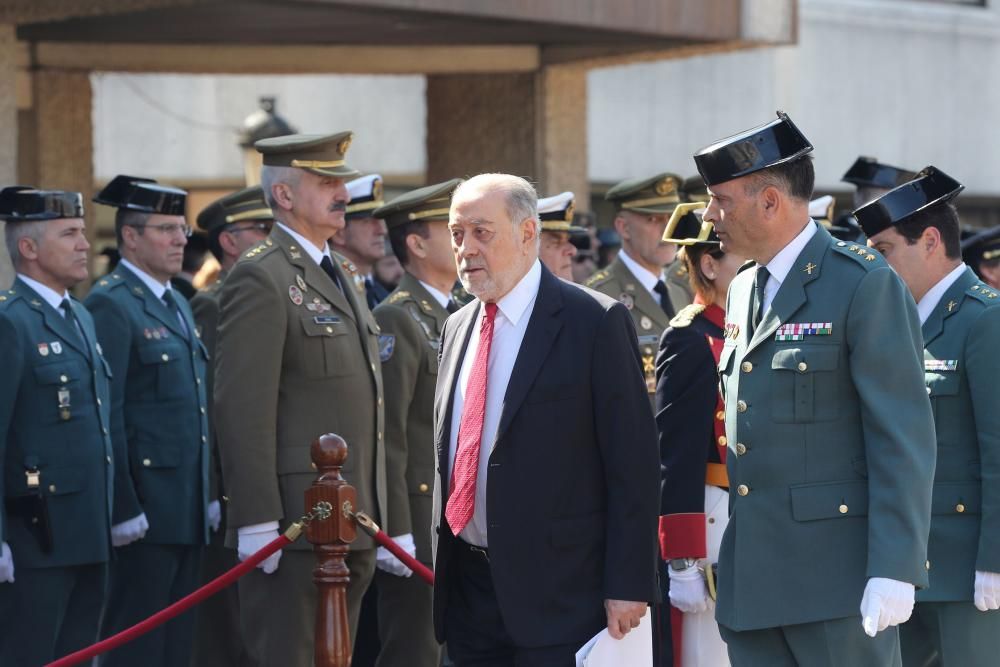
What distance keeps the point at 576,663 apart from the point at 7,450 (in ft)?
9.99

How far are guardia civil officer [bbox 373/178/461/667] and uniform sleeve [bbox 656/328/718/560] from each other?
1.29m

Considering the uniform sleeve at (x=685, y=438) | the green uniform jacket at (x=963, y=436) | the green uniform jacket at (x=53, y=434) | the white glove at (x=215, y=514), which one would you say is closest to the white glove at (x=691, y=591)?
the uniform sleeve at (x=685, y=438)

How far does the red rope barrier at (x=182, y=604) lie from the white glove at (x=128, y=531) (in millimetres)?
1506

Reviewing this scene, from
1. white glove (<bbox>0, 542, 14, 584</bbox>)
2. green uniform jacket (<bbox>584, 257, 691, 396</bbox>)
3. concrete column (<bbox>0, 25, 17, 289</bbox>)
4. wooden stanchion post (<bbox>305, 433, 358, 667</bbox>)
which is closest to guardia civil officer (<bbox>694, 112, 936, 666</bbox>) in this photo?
wooden stanchion post (<bbox>305, 433, 358, 667</bbox>)

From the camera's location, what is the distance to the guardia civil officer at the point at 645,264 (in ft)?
27.6

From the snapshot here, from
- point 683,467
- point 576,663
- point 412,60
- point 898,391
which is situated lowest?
point 576,663

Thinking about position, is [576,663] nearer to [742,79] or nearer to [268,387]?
[268,387]

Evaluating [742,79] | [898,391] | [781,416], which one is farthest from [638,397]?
[742,79]

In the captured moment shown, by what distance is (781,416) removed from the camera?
436 centimetres

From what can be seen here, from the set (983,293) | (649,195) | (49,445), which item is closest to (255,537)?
(49,445)

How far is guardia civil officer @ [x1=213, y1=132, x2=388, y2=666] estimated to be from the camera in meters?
5.72

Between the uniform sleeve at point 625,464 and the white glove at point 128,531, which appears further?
the white glove at point 128,531

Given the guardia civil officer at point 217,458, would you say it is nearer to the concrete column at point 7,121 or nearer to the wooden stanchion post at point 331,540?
the concrete column at point 7,121

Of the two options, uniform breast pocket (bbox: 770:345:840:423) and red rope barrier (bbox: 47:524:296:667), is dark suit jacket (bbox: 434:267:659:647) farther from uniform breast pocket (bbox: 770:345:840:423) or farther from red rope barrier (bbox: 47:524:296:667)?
red rope barrier (bbox: 47:524:296:667)
